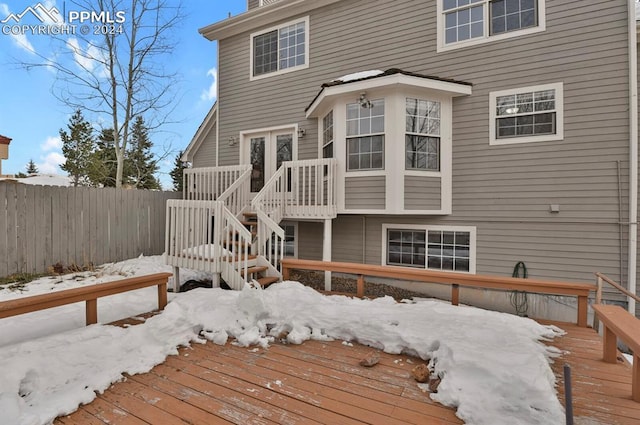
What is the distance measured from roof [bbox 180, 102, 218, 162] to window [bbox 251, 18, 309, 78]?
6.22 ft

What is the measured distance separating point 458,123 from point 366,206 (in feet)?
8.33

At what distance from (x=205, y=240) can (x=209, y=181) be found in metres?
3.22

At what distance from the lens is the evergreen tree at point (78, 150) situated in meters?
16.8

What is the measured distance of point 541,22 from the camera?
223 inches

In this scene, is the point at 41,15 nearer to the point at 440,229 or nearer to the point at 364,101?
the point at 364,101

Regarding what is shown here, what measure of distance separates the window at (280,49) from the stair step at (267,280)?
18.1 feet

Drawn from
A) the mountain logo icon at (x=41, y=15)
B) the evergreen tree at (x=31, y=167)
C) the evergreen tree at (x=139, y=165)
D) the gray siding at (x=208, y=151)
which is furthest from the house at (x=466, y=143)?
the evergreen tree at (x=31, y=167)

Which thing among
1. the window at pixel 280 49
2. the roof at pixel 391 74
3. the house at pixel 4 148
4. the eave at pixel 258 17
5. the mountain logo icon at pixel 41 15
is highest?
the mountain logo icon at pixel 41 15

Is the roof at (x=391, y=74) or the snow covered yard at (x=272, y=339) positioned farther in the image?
the roof at (x=391, y=74)

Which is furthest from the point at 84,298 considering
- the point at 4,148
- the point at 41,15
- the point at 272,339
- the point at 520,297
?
the point at 41,15

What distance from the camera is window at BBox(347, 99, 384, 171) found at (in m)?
5.97

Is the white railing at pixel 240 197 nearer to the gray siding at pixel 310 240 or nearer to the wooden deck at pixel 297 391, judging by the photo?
the gray siding at pixel 310 240

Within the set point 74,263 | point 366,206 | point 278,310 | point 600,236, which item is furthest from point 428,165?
point 74,263

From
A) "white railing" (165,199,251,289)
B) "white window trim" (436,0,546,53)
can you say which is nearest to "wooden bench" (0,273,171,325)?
"white railing" (165,199,251,289)
